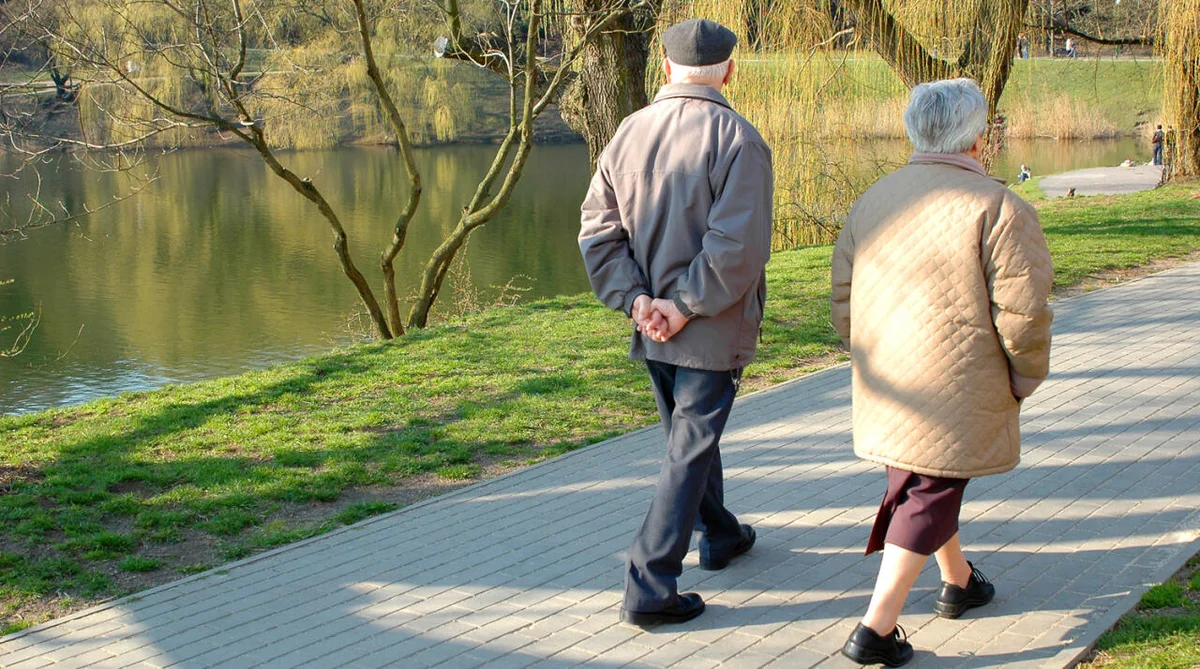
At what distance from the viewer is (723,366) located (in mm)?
3529

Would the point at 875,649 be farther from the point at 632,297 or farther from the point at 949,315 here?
the point at 632,297

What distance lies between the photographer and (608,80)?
41.3 feet

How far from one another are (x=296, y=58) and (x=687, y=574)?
520 inches

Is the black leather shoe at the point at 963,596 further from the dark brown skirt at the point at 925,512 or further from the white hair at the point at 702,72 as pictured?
the white hair at the point at 702,72

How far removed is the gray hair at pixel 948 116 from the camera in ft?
10.5

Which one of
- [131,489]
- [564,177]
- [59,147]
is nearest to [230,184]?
[564,177]

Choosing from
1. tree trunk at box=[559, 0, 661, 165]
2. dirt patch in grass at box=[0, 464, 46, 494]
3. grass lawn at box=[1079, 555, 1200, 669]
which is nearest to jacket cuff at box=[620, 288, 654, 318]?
grass lawn at box=[1079, 555, 1200, 669]

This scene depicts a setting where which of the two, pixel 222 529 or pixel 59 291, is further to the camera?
pixel 59 291

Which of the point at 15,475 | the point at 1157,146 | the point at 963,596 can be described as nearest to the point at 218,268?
the point at 15,475

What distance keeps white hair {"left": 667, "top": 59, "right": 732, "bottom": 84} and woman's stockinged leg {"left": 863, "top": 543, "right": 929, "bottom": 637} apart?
1530 millimetres

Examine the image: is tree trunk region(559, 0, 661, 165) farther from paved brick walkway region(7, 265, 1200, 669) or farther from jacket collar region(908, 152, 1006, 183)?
jacket collar region(908, 152, 1006, 183)

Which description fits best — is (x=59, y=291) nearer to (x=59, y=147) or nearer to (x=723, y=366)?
(x=59, y=147)

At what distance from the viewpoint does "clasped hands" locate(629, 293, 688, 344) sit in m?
3.52

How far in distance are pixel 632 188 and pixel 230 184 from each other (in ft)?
99.3
